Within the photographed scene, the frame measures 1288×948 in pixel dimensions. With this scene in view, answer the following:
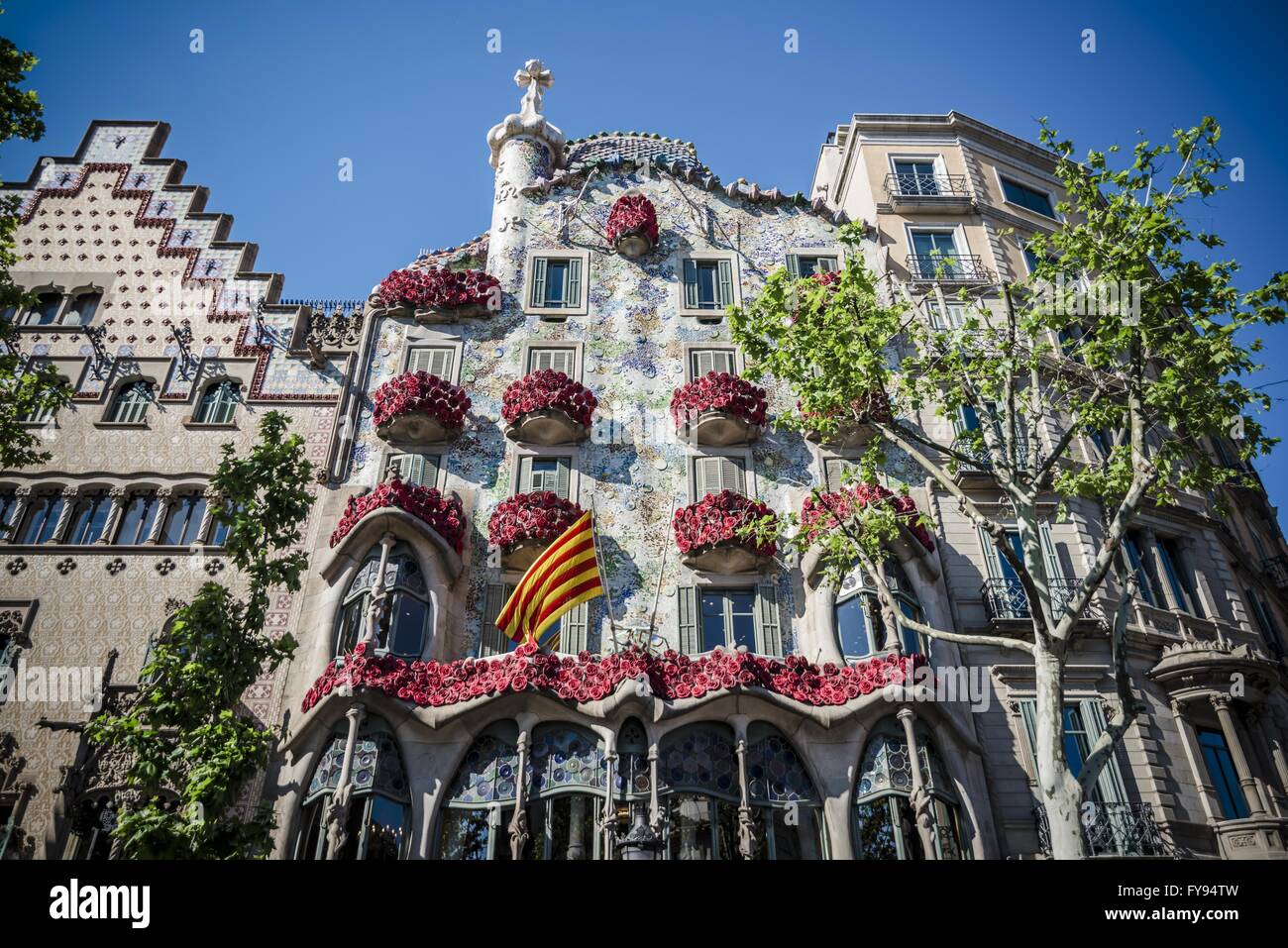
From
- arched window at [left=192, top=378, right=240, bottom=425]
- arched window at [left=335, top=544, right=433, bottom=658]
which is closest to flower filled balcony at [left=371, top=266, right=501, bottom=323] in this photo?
arched window at [left=192, top=378, right=240, bottom=425]

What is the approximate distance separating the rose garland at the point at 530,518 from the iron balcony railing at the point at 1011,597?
10.3 metres

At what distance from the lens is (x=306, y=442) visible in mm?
25500

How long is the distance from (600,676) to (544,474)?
7153mm

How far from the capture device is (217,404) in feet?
85.9

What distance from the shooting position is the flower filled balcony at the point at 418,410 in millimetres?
24531

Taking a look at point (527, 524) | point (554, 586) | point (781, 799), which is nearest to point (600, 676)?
point (554, 586)

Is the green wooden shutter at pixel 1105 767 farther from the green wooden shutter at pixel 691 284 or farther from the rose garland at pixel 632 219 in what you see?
the rose garland at pixel 632 219

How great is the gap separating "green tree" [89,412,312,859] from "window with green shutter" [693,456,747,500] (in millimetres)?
10298

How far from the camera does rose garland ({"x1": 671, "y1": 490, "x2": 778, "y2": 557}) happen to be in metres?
22.5

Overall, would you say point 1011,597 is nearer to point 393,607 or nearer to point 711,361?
point 711,361
